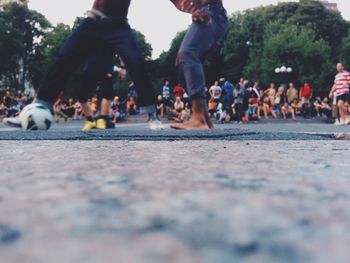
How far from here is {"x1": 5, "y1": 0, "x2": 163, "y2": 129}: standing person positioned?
3.98m

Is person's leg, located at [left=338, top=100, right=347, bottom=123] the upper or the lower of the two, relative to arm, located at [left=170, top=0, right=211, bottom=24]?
lower

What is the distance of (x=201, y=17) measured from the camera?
4051 millimetres

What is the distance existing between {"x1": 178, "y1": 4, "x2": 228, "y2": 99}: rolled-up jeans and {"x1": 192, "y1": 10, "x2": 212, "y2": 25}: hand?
0.07 m

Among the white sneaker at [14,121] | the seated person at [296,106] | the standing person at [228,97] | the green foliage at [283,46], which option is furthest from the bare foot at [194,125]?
the green foliage at [283,46]

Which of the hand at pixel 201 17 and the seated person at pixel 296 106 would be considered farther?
the seated person at pixel 296 106

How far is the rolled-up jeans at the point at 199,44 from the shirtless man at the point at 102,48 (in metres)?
0.37

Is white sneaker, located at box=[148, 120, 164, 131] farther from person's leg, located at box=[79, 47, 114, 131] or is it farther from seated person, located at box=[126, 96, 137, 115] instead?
seated person, located at box=[126, 96, 137, 115]

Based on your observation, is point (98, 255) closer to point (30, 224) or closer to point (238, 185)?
point (30, 224)

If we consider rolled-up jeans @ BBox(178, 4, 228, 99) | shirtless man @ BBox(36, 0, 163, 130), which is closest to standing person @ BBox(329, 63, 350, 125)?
rolled-up jeans @ BBox(178, 4, 228, 99)

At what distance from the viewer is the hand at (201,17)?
4.05 metres

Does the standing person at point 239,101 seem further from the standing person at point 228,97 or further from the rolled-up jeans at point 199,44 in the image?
the rolled-up jeans at point 199,44

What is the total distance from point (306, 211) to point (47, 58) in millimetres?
44456

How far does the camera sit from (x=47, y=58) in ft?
141

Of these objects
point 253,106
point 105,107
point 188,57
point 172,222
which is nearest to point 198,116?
point 188,57
